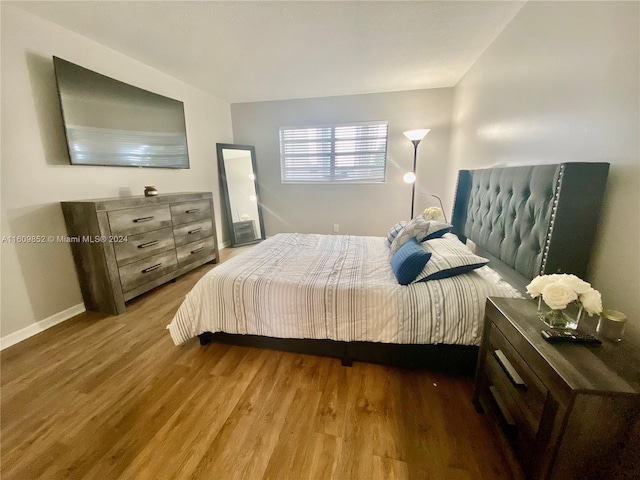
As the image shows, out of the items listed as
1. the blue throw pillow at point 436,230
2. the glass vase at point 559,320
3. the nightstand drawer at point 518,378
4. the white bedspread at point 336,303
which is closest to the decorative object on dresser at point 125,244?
the white bedspread at point 336,303

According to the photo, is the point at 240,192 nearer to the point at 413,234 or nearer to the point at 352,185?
the point at 352,185

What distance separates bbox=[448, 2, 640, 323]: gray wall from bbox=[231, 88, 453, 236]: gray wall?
5.82 feet

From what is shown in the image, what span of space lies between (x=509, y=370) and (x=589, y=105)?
127 centimetres

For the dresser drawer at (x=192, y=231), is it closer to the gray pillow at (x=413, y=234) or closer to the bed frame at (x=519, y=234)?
the bed frame at (x=519, y=234)

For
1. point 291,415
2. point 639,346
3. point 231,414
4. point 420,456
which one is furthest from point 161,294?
point 639,346

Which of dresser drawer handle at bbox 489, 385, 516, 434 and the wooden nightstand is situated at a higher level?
the wooden nightstand

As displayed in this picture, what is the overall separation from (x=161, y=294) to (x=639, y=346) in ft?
10.9

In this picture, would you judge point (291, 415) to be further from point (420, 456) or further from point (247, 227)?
point (247, 227)

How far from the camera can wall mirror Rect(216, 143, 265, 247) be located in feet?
13.7

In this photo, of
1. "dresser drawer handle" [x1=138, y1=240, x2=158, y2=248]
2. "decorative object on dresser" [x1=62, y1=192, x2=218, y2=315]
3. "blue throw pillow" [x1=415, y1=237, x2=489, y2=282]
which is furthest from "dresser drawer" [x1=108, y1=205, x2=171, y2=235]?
"blue throw pillow" [x1=415, y1=237, x2=489, y2=282]

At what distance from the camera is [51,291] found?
2.15 meters

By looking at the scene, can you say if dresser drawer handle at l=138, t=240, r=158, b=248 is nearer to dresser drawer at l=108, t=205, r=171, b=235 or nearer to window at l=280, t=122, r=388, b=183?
dresser drawer at l=108, t=205, r=171, b=235

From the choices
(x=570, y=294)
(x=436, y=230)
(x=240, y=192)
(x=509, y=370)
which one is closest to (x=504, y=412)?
(x=509, y=370)

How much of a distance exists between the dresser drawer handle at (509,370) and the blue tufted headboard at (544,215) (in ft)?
1.65
